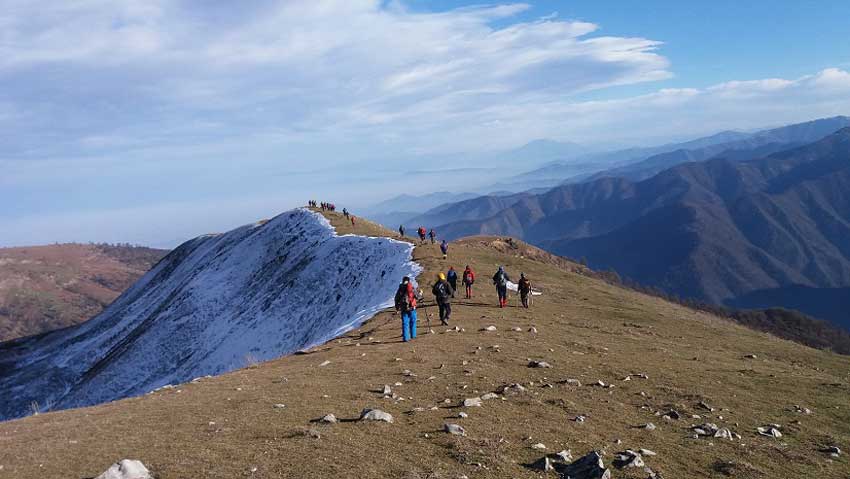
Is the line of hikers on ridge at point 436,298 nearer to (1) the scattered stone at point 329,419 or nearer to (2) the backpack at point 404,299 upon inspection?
(2) the backpack at point 404,299

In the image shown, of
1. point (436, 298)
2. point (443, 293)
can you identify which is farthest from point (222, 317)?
point (443, 293)

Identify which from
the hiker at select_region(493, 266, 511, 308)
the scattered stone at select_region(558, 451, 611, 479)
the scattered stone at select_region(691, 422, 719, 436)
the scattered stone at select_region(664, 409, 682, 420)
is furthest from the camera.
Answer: the hiker at select_region(493, 266, 511, 308)

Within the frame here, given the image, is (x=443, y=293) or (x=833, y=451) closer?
(x=833, y=451)

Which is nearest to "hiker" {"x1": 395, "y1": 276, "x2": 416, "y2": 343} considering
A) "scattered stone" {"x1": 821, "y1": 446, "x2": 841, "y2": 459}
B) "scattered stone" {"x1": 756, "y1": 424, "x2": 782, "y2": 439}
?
"scattered stone" {"x1": 756, "y1": 424, "x2": 782, "y2": 439}

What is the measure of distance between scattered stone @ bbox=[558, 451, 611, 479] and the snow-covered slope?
20354mm

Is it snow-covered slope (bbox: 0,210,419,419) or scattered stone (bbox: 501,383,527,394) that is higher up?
scattered stone (bbox: 501,383,527,394)

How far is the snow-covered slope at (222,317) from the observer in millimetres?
40188

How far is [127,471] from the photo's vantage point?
780cm

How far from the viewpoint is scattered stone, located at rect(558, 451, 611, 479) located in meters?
7.64

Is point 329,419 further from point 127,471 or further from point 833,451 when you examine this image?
point 833,451

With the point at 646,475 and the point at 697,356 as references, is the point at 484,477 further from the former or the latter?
the point at 697,356

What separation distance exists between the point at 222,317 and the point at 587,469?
48.9m

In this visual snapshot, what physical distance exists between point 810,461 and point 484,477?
6.02 m

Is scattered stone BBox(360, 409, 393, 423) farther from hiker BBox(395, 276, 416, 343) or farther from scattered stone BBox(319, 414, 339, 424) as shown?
hiker BBox(395, 276, 416, 343)
